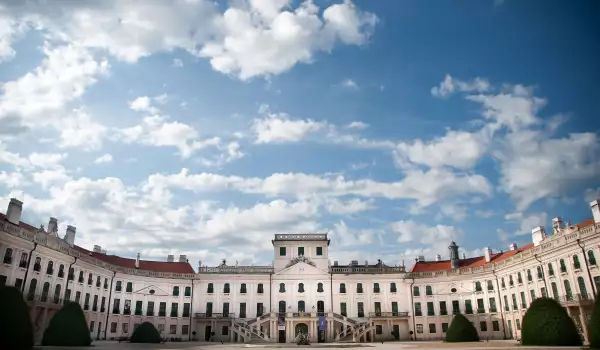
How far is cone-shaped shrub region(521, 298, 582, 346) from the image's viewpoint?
31453 mm

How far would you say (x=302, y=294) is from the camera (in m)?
66.6

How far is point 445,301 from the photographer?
6456 cm

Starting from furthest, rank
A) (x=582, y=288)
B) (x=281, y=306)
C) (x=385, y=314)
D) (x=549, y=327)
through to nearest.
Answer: (x=281, y=306) → (x=385, y=314) → (x=582, y=288) → (x=549, y=327)

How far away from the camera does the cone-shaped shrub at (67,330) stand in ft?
112

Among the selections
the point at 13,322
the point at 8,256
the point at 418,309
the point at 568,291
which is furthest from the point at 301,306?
the point at 13,322

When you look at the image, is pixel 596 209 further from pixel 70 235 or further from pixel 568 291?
pixel 70 235

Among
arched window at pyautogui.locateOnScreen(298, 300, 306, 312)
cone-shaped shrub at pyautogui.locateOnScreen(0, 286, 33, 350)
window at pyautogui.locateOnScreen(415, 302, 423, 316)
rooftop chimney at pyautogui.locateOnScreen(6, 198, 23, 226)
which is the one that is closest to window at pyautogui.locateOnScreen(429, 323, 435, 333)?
window at pyautogui.locateOnScreen(415, 302, 423, 316)

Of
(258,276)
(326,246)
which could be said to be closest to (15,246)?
(258,276)

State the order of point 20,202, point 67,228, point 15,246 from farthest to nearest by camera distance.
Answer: point 67,228 → point 20,202 → point 15,246

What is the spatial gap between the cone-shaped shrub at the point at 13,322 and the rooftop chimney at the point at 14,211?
2018cm

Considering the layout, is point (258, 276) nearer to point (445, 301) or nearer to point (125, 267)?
point (125, 267)

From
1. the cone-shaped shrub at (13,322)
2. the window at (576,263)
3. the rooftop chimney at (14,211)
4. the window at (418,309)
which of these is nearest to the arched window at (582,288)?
the window at (576,263)

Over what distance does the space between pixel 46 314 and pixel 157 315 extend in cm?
2176

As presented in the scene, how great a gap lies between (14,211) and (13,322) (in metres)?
22.7
